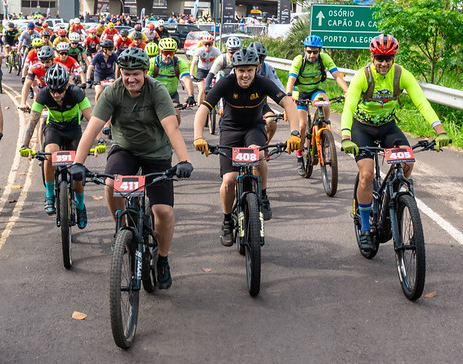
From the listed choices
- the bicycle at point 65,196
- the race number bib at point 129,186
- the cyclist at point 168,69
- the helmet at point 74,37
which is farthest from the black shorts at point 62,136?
the helmet at point 74,37

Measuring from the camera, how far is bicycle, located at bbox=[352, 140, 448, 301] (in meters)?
5.71

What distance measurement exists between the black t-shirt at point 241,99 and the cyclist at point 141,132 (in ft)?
3.70

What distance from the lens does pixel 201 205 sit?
368 inches

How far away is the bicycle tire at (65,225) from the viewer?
6699 millimetres

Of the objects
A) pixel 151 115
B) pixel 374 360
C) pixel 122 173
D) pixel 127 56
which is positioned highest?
pixel 127 56

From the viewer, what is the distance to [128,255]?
516 centimetres

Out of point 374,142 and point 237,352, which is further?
point 374,142

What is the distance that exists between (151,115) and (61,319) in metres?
1.74

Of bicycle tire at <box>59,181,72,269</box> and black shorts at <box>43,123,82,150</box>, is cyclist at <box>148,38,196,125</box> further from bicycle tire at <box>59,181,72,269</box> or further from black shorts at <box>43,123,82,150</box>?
bicycle tire at <box>59,181,72,269</box>

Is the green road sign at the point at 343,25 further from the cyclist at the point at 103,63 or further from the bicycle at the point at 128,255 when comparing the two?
the bicycle at the point at 128,255

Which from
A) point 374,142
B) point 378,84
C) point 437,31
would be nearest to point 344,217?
point 374,142

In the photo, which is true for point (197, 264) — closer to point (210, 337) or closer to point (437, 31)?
point (210, 337)

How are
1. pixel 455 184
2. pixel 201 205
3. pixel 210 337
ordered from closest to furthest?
pixel 210 337 → pixel 201 205 → pixel 455 184

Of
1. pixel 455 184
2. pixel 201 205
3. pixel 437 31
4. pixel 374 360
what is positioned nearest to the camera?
pixel 374 360
